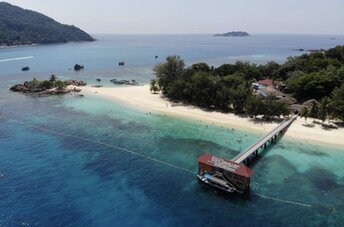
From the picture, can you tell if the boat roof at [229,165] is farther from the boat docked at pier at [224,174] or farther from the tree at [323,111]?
the tree at [323,111]

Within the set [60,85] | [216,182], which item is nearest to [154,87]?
[60,85]

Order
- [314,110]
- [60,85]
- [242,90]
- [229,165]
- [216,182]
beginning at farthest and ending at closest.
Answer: [60,85], [242,90], [314,110], [229,165], [216,182]

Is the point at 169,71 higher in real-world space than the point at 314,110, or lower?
higher

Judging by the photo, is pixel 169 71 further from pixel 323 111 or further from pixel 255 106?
pixel 323 111

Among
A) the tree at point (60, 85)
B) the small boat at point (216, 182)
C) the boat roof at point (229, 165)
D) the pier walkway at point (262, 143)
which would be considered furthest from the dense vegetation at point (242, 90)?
the small boat at point (216, 182)

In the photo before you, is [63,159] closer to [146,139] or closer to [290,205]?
[146,139]

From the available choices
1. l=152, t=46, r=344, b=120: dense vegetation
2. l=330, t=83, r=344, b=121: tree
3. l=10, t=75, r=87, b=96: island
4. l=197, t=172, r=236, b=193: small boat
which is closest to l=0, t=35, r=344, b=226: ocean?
l=197, t=172, r=236, b=193: small boat

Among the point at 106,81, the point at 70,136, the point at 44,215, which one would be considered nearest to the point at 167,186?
the point at 44,215
